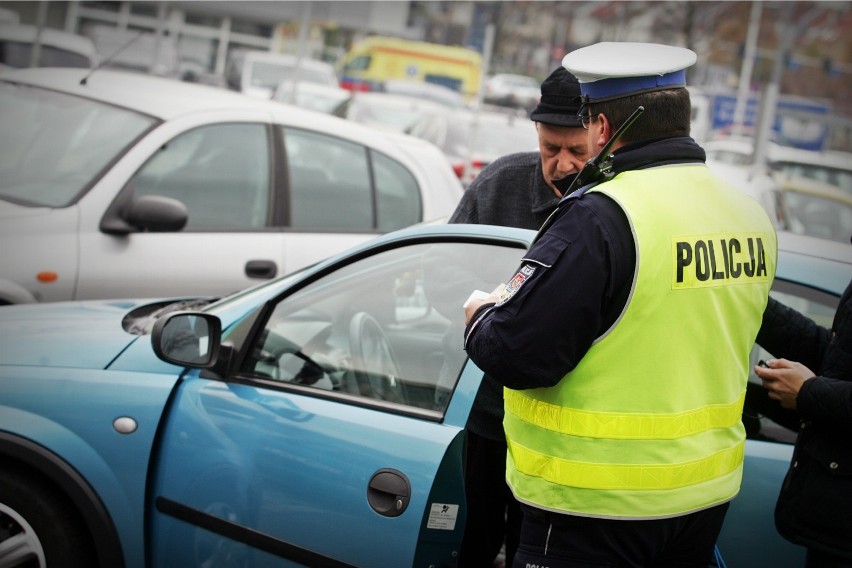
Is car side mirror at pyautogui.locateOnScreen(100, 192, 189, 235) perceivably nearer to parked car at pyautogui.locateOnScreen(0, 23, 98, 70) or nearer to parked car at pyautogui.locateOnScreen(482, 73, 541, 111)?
parked car at pyautogui.locateOnScreen(0, 23, 98, 70)

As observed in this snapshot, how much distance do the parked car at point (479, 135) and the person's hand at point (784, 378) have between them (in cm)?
980

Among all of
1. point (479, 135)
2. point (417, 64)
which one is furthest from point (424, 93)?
point (479, 135)

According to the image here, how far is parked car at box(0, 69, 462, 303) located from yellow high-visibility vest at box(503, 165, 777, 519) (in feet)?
9.92

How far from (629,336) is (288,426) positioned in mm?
1122

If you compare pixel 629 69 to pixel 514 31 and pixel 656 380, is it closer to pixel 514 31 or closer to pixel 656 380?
pixel 656 380

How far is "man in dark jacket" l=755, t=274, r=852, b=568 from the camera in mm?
2332

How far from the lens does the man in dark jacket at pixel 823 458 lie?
7.65 feet

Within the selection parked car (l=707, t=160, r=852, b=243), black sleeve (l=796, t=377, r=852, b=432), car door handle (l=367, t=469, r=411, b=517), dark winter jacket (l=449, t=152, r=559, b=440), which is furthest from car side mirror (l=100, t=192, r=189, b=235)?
parked car (l=707, t=160, r=852, b=243)

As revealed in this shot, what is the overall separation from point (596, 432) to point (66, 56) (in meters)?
14.1

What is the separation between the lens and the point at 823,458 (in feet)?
7.78

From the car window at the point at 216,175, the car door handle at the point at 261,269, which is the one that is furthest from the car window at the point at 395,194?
the car door handle at the point at 261,269

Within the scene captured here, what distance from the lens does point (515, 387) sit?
6.53ft

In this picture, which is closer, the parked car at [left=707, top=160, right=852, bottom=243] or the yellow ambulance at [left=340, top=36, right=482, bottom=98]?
the parked car at [left=707, top=160, right=852, bottom=243]

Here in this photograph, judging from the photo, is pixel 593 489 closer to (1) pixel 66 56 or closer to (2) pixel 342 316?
(2) pixel 342 316
